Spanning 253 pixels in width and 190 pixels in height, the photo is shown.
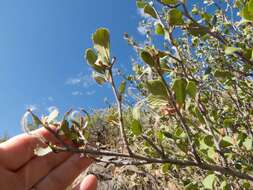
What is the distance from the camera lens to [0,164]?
1.53 metres

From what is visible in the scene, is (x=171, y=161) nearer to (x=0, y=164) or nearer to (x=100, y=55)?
(x=100, y=55)

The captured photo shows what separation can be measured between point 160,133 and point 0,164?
0.63 metres

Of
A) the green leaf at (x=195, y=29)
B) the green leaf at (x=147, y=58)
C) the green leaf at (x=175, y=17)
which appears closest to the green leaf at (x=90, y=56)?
the green leaf at (x=147, y=58)

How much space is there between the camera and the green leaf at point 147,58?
947 millimetres

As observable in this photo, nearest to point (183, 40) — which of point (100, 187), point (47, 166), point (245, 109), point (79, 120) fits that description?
point (245, 109)

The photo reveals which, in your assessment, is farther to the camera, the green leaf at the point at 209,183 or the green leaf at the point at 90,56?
the green leaf at the point at 209,183

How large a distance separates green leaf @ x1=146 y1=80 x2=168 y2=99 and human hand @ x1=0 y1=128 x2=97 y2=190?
66 centimetres

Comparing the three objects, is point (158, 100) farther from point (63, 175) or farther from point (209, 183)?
point (63, 175)

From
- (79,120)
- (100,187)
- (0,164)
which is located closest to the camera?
(79,120)

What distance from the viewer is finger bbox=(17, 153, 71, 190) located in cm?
158

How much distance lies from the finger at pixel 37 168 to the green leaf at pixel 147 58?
74 centimetres

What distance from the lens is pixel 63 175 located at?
5.07 ft

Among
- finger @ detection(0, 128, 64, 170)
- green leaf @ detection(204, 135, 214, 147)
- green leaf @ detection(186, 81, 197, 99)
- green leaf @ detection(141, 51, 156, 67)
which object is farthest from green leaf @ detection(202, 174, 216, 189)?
finger @ detection(0, 128, 64, 170)

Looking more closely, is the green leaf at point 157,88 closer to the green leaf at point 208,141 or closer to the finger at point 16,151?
the green leaf at point 208,141
